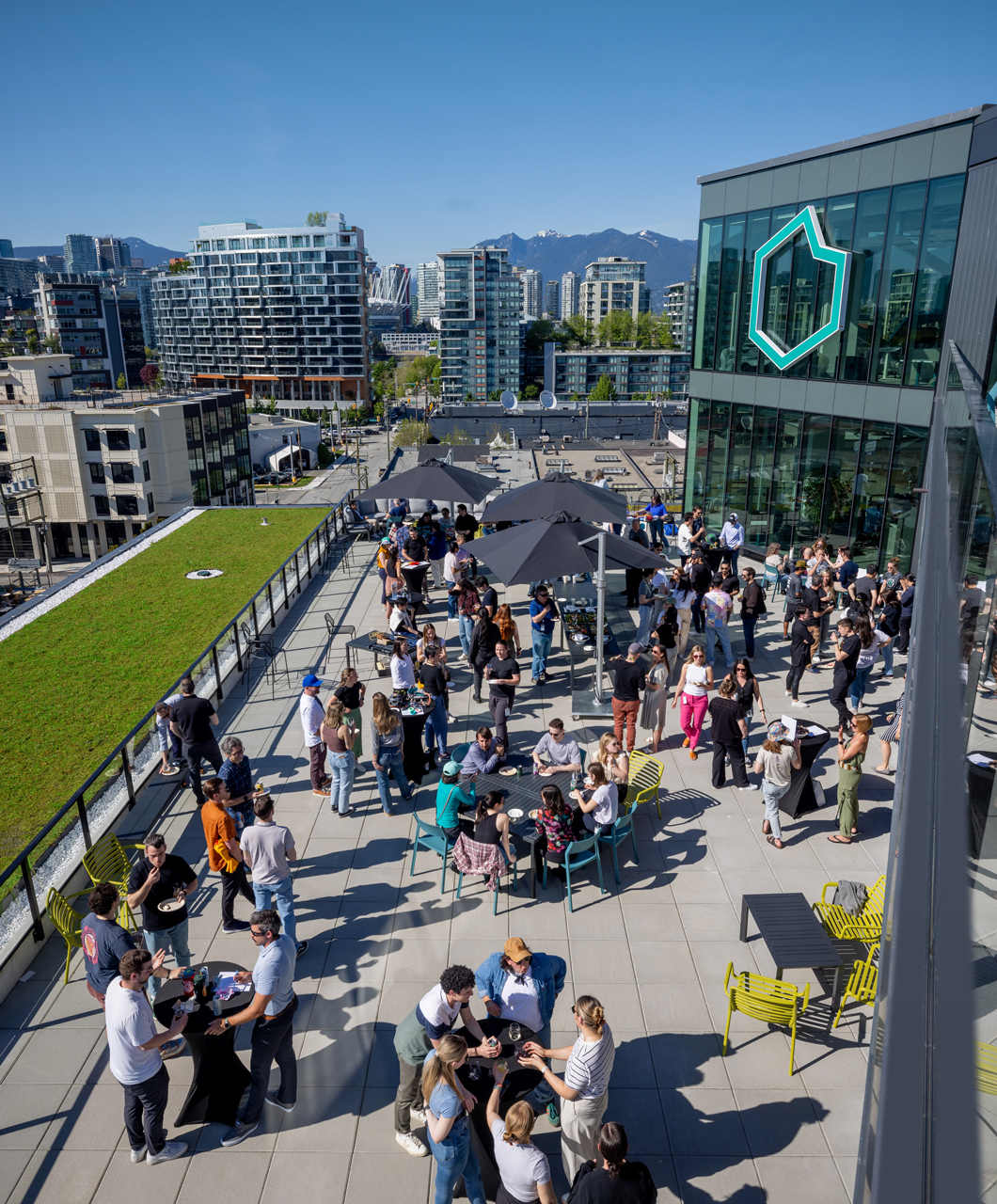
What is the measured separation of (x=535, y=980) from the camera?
6.06 meters

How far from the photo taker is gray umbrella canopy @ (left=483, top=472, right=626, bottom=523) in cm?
1489

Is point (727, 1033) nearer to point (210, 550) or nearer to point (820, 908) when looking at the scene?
point (820, 908)

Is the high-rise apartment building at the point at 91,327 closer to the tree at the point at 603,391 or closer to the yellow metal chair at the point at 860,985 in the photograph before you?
the tree at the point at 603,391

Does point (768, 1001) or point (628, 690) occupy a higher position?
point (628, 690)

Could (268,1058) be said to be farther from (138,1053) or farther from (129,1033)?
(129,1033)

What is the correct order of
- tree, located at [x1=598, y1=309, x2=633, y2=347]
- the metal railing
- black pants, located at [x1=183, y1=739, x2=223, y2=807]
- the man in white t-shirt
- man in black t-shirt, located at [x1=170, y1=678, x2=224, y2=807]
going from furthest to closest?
tree, located at [x1=598, y1=309, x2=633, y2=347] → black pants, located at [x1=183, y1=739, x2=223, y2=807] → man in black t-shirt, located at [x1=170, y1=678, x2=224, y2=807] → the metal railing → the man in white t-shirt

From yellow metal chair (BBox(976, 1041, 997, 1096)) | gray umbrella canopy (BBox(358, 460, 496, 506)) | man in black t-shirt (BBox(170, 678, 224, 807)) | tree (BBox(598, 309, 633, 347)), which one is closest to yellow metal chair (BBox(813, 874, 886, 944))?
man in black t-shirt (BBox(170, 678, 224, 807))

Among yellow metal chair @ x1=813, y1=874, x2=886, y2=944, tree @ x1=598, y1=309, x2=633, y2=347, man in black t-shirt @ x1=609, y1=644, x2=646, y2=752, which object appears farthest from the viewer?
tree @ x1=598, y1=309, x2=633, y2=347

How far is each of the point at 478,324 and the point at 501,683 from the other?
148087 millimetres

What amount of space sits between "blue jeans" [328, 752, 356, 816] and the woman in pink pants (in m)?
4.63

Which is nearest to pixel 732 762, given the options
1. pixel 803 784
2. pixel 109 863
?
pixel 803 784

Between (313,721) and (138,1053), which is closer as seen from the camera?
(138,1053)

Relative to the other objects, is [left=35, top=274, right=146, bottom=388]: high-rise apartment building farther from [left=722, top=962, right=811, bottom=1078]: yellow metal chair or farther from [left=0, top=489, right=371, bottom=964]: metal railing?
[left=722, top=962, right=811, bottom=1078]: yellow metal chair

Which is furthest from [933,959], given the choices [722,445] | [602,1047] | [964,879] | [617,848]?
[722,445]
